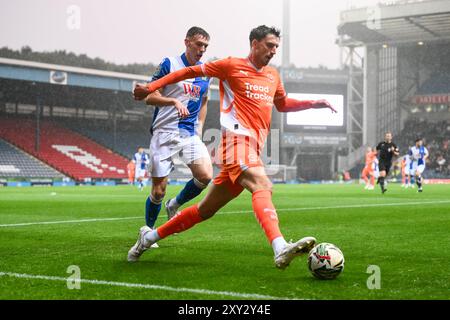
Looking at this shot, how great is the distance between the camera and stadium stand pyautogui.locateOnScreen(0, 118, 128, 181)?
139ft

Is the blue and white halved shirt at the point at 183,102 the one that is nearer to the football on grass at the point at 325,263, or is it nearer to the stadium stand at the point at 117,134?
the football on grass at the point at 325,263

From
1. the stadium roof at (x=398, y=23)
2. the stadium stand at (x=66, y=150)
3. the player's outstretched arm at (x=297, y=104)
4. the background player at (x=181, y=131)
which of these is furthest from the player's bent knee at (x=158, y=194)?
the stadium roof at (x=398, y=23)

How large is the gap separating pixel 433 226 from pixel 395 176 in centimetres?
4438

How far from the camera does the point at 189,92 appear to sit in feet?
24.9

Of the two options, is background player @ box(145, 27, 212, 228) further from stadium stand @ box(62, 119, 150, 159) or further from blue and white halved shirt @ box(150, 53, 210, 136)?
stadium stand @ box(62, 119, 150, 159)

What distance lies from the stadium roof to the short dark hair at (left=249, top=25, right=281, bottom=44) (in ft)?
138

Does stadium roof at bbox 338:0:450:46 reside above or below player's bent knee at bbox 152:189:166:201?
above

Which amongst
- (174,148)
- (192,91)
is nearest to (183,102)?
(192,91)

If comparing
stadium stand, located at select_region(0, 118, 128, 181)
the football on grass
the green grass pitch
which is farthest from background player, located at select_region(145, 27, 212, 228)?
stadium stand, located at select_region(0, 118, 128, 181)

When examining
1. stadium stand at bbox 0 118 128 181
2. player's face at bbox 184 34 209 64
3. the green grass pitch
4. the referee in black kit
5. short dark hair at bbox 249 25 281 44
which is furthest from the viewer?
stadium stand at bbox 0 118 128 181

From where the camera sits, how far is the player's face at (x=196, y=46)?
24.0 feet

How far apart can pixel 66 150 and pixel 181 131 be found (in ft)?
126
